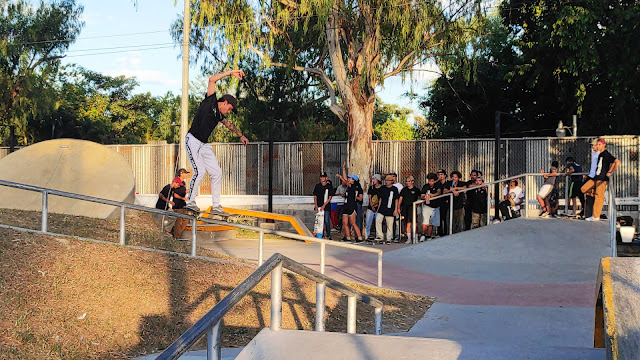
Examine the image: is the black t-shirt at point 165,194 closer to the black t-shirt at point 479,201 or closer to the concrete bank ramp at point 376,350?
the black t-shirt at point 479,201

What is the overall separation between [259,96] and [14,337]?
94.6 ft

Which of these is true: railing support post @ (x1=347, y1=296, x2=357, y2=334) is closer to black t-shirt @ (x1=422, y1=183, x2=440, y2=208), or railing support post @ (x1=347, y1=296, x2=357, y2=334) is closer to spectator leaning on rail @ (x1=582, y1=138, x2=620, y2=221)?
spectator leaning on rail @ (x1=582, y1=138, x2=620, y2=221)

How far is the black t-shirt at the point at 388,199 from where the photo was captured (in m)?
17.5

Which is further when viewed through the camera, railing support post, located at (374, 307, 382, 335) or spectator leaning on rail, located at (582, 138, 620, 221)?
spectator leaning on rail, located at (582, 138, 620, 221)

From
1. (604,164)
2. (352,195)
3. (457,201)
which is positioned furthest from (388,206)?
(604,164)

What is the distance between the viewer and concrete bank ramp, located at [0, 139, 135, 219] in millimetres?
14539

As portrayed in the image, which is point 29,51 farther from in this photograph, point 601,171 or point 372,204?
point 601,171

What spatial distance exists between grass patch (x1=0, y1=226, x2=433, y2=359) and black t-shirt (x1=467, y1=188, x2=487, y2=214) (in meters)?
6.81

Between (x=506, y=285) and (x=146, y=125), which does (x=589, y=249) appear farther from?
(x=146, y=125)

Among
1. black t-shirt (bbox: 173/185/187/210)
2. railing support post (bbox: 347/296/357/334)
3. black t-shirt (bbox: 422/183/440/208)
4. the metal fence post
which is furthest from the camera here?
black t-shirt (bbox: 422/183/440/208)

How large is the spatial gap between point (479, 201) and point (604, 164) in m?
4.02

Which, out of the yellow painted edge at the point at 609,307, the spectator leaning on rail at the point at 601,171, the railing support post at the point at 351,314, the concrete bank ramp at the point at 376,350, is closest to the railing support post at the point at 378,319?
the railing support post at the point at 351,314

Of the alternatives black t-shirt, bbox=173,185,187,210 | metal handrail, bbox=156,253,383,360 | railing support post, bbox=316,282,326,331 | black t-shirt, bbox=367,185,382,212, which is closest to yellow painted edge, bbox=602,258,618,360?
metal handrail, bbox=156,253,383,360

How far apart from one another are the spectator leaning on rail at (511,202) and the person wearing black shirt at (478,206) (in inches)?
19.9
